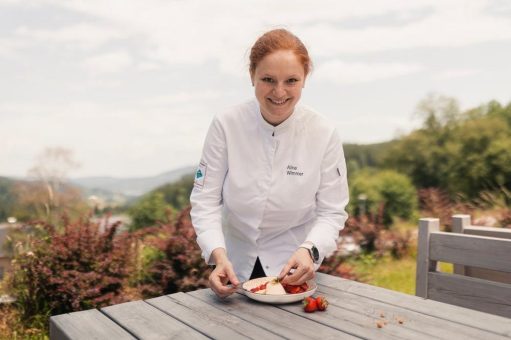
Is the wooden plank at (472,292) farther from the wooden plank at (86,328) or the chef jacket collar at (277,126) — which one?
the wooden plank at (86,328)

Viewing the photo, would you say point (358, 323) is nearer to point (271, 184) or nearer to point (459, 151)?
point (271, 184)

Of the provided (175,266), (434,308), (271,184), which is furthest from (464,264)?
(175,266)

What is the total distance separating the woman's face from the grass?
4006 mm

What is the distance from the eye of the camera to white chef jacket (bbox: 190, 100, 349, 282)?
245 centimetres

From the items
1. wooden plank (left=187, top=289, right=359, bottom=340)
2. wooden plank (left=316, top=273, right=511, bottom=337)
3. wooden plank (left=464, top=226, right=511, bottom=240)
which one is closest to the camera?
wooden plank (left=187, top=289, right=359, bottom=340)

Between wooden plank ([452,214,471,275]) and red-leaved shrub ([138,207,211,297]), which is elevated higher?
wooden plank ([452,214,471,275])

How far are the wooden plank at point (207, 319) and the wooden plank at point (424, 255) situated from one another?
1262mm

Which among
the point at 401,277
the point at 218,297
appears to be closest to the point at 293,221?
the point at 218,297

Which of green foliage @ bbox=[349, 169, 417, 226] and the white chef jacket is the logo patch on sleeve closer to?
the white chef jacket

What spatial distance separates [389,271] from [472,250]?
17.5ft

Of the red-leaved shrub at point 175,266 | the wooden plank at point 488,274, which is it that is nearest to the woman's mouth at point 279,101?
the wooden plank at point 488,274

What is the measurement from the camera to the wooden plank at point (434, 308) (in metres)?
1.89

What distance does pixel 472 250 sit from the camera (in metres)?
2.58

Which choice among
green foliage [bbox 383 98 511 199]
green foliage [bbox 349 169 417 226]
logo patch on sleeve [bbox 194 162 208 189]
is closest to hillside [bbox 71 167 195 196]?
logo patch on sleeve [bbox 194 162 208 189]
